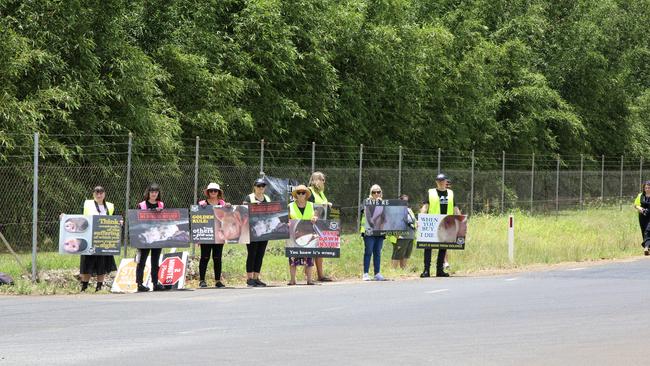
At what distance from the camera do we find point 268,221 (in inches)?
786

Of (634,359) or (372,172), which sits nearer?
(634,359)

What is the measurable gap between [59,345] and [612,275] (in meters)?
12.9

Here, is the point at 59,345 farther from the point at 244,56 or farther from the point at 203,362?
the point at 244,56

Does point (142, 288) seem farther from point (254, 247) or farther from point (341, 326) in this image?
point (341, 326)

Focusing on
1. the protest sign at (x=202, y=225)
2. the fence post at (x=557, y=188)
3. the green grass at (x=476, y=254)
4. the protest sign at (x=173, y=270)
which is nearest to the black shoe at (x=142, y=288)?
the protest sign at (x=173, y=270)

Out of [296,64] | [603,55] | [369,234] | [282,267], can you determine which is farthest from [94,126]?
[603,55]

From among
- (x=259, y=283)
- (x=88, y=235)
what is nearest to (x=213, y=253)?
(x=259, y=283)

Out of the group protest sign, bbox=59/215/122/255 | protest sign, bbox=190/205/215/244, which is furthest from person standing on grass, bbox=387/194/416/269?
protest sign, bbox=59/215/122/255

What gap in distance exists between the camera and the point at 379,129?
4166 centimetres

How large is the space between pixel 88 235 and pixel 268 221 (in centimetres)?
318

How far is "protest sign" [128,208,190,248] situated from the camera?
1861 cm

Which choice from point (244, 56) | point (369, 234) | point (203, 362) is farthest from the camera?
point (244, 56)

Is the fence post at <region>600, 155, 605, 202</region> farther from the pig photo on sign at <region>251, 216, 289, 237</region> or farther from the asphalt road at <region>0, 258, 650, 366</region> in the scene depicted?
the pig photo on sign at <region>251, 216, 289, 237</region>

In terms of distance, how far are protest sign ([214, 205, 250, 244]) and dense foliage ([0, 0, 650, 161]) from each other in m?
5.20
